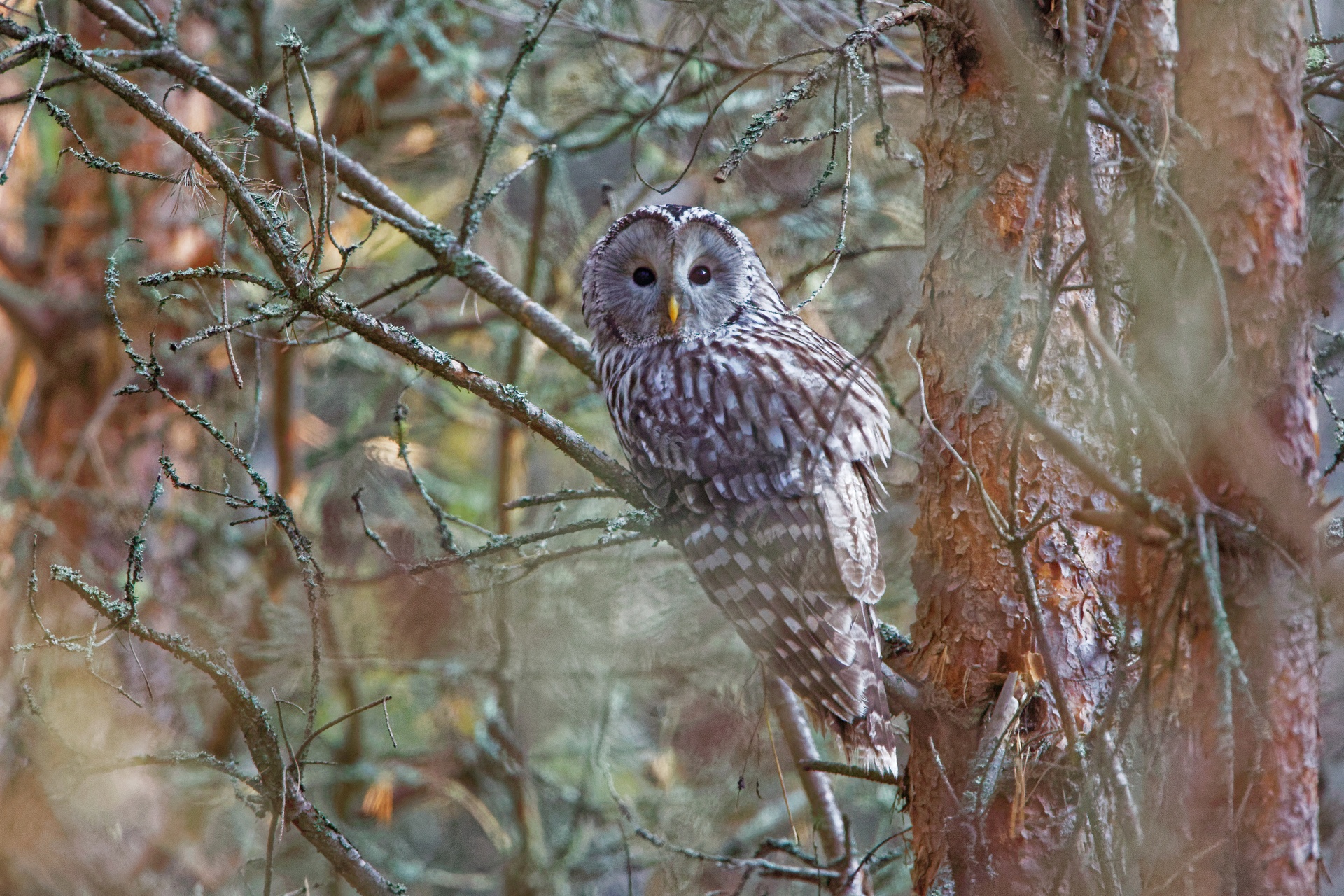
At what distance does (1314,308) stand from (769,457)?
1.50 metres

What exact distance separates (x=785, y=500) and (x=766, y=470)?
10cm

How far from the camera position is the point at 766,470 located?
3156 mm

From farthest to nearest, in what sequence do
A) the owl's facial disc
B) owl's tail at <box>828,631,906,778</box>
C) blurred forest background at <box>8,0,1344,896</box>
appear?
1. the owl's facial disc
2. owl's tail at <box>828,631,906,778</box>
3. blurred forest background at <box>8,0,1344,896</box>

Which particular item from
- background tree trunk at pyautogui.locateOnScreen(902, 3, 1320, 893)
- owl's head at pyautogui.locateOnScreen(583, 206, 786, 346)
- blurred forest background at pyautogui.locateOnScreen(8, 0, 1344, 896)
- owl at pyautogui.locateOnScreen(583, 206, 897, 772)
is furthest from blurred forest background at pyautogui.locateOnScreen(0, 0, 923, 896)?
background tree trunk at pyautogui.locateOnScreen(902, 3, 1320, 893)

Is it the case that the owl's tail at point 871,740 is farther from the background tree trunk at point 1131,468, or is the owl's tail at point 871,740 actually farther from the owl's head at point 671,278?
the owl's head at point 671,278

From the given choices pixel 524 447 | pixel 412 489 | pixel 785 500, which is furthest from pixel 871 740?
pixel 412 489

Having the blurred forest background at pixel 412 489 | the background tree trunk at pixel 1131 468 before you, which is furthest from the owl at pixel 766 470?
the blurred forest background at pixel 412 489

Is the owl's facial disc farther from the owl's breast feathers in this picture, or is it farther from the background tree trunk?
the background tree trunk

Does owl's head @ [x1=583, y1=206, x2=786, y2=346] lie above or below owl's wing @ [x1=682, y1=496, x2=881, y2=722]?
above

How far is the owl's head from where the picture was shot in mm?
3508

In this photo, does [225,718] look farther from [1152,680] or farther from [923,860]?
[1152,680]

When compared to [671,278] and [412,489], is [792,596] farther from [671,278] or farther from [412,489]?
[412,489]

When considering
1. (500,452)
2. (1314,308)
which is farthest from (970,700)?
(500,452)

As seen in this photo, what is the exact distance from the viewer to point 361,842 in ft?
16.9
